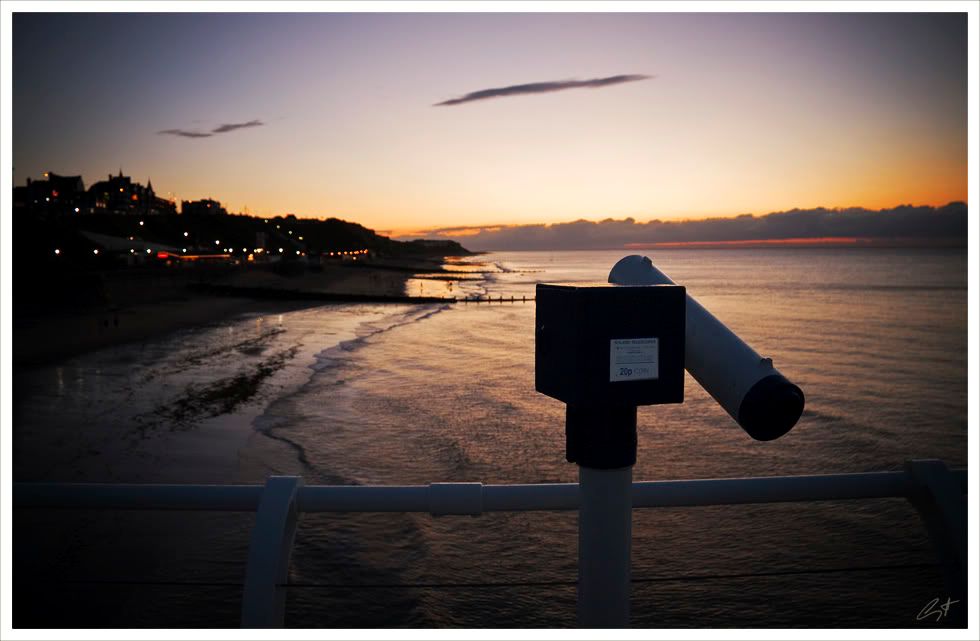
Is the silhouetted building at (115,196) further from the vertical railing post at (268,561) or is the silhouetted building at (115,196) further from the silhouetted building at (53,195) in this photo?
the vertical railing post at (268,561)

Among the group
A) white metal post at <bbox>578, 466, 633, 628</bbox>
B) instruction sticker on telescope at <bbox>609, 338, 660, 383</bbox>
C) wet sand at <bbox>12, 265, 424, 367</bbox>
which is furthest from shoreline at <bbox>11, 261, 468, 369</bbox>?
instruction sticker on telescope at <bbox>609, 338, 660, 383</bbox>

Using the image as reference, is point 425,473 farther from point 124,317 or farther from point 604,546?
point 124,317

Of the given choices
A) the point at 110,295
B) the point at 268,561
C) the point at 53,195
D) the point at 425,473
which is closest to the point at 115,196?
the point at 53,195

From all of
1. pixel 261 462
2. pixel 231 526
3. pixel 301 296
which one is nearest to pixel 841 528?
pixel 231 526

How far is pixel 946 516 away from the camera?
2.09 m

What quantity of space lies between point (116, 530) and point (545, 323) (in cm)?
919

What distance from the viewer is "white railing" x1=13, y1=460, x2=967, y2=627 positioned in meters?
1.96

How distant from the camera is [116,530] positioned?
9180 mm

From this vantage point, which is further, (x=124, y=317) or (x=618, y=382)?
(x=124, y=317)

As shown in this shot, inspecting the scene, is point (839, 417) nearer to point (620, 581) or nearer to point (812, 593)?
point (812, 593)

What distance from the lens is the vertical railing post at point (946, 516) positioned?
6.84 feet

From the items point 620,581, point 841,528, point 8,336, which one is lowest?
point 841,528

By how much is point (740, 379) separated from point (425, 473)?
467 inches

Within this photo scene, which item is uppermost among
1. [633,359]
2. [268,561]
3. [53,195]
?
[53,195]
